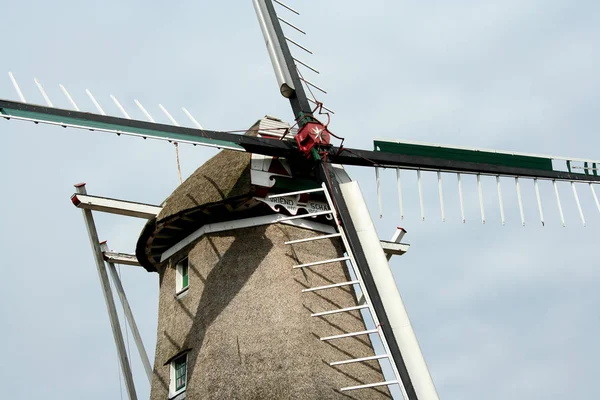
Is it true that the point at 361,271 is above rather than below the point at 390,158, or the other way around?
Answer: below

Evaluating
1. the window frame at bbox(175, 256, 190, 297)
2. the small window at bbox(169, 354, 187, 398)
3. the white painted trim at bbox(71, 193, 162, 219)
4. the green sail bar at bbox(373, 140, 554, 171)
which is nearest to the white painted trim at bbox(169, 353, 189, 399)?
the small window at bbox(169, 354, 187, 398)

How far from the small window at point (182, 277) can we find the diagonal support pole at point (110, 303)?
1.08 metres

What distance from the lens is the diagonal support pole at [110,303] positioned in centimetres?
1359

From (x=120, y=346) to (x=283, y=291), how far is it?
282cm

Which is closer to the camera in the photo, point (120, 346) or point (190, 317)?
point (190, 317)

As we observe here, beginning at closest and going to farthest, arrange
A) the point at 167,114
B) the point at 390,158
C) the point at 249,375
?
1. the point at 249,375
2. the point at 167,114
3. the point at 390,158

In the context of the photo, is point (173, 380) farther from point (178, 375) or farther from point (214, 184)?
point (214, 184)

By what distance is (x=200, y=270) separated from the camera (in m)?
12.9

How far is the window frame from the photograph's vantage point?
43.4 ft

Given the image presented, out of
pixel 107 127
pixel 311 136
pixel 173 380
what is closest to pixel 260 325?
pixel 173 380

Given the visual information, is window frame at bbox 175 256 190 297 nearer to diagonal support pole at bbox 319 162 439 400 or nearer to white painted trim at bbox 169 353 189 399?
white painted trim at bbox 169 353 189 399

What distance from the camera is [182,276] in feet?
44.1

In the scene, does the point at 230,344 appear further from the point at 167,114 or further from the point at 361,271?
the point at 167,114

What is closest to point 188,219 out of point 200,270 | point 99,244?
point 200,270
